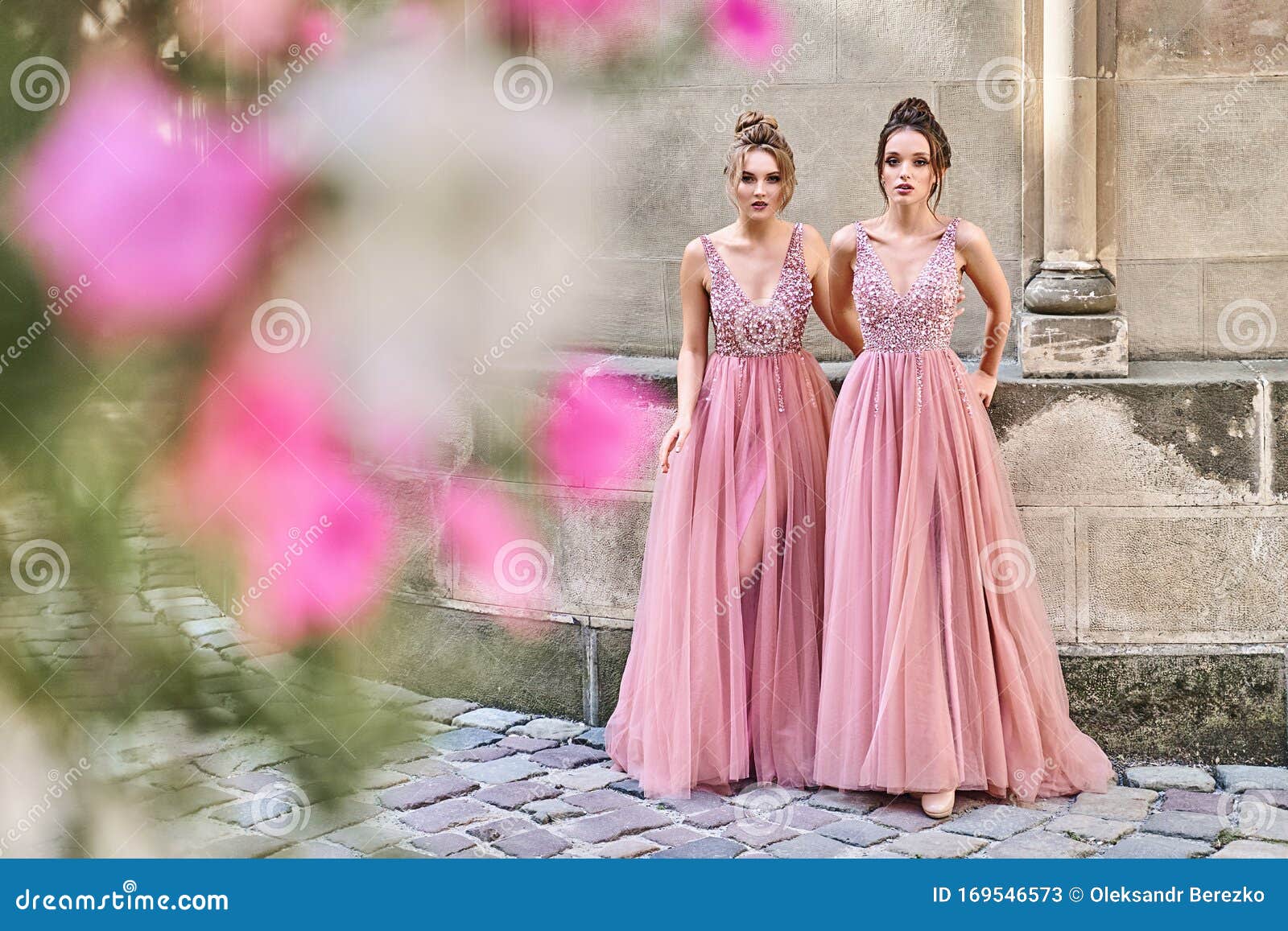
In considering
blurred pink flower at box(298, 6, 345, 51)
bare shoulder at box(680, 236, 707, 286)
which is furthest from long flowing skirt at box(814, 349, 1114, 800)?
blurred pink flower at box(298, 6, 345, 51)

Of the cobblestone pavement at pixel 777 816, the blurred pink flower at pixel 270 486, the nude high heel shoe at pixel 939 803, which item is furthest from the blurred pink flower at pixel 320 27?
the nude high heel shoe at pixel 939 803

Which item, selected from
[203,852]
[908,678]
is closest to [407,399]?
[203,852]

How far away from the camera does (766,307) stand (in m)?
4.36

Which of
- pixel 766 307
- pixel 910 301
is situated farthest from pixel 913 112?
pixel 766 307

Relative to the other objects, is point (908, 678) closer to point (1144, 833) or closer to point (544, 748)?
point (1144, 833)

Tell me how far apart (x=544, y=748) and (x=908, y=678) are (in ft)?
4.22

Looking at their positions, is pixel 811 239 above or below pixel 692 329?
above

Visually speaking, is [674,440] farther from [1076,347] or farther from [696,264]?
[1076,347]

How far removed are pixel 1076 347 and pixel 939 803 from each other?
1.45 m

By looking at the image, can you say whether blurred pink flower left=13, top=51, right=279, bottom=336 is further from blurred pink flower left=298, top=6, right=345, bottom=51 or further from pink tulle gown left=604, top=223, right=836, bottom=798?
pink tulle gown left=604, top=223, right=836, bottom=798

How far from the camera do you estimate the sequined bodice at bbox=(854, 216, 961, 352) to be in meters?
4.11

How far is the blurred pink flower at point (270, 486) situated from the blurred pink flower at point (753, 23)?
397 cm

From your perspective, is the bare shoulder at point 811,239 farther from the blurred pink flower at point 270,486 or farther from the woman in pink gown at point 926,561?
the blurred pink flower at point 270,486

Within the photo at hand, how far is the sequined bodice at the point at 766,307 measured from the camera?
4359 millimetres
